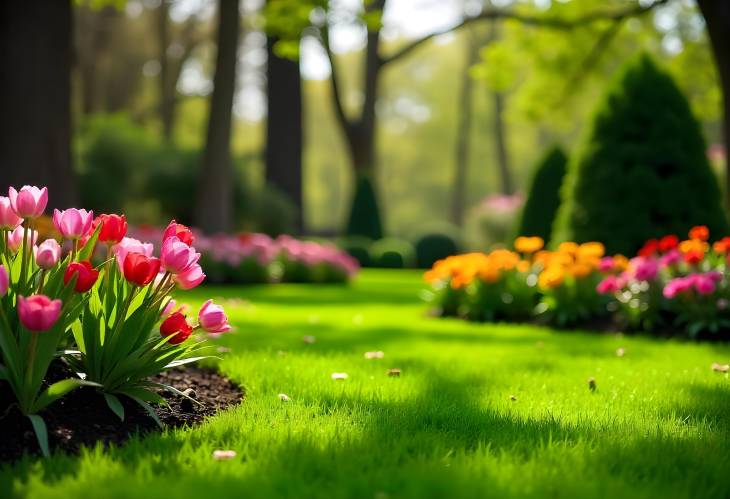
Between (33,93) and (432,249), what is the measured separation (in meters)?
13.1

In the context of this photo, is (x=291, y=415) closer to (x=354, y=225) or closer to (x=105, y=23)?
(x=354, y=225)

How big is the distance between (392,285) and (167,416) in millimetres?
10753

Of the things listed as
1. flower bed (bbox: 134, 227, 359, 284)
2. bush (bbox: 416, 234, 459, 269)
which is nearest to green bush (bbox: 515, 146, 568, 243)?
→ flower bed (bbox: 134, 227, 359, 284)

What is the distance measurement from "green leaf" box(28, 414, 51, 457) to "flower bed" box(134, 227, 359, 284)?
9015mm

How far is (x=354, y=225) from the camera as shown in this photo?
22453 mm

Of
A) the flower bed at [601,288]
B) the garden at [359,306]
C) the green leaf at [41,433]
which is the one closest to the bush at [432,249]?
the garden at [359,306]

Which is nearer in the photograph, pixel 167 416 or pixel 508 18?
pixel 167 416

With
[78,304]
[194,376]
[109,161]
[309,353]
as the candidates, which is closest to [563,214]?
[309,353]

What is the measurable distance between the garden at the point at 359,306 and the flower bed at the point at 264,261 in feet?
0.15

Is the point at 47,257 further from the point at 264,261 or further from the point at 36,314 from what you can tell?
the point at 264,261

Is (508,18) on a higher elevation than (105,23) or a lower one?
lower

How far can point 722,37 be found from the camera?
378 inches

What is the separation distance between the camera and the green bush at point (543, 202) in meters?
13.1

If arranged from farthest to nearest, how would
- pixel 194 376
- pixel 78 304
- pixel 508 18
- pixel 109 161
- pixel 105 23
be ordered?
1. pixel 105 23
2. pixel 109 161
3. pixel 508 18
4. pixel 194 376
5. pixel 78 304
